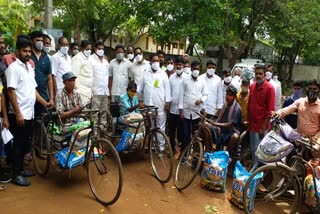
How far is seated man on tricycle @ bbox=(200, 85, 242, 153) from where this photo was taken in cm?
520

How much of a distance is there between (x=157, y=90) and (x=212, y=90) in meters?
1.12

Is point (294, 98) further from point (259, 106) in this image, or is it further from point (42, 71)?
point (42, 71)

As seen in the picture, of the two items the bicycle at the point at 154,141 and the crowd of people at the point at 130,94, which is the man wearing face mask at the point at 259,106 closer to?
the crowd of people at the point at 130,94

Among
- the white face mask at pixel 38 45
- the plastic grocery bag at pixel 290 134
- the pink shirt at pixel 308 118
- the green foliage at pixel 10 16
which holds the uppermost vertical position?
the green foliage at pixel 10 16

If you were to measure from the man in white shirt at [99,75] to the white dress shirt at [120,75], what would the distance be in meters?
0.31

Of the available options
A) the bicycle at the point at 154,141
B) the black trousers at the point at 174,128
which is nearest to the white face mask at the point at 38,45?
the bicycle at the point at 154,141

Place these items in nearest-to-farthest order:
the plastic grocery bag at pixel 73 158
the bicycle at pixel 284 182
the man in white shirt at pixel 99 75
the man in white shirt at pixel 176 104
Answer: the bicycle at pixel 284 182
the plastic grocery bag at pixel 73 158
the man in white shirt at pixel 176 104
the man in white shirt at pixel 99 75

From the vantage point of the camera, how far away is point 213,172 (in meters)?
4.56

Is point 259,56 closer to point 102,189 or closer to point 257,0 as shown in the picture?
point 257,0

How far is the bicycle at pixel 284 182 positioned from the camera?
375 cm

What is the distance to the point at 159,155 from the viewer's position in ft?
16.8

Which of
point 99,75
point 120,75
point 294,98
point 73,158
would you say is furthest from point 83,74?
point 294,98

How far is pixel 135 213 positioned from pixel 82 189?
0.95 metres

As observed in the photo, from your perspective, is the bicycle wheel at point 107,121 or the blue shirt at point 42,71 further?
the bicycle wheel at point 107,121
